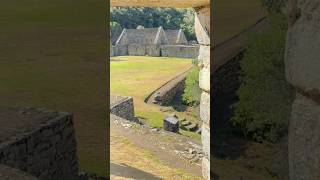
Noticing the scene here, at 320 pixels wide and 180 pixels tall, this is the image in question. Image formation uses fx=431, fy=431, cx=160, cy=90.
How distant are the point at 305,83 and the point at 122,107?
12386 mm

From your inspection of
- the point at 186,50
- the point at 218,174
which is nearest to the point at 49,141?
the point at 218,174

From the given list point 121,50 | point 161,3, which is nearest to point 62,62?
point 161,3

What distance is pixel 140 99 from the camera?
20.6m

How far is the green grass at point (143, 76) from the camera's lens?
19.0m

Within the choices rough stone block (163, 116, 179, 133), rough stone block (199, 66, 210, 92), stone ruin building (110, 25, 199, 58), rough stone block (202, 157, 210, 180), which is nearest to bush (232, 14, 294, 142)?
rough stone block (199, 66, 210, 92)

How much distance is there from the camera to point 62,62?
4734 millimetres

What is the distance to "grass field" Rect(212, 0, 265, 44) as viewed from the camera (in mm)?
5014

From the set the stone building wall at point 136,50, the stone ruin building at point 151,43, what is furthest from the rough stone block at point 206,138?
the stone building wall at point 136,50

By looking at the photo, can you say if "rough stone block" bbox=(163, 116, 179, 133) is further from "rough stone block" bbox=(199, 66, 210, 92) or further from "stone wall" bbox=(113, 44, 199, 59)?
"stone wall" bbox=(113, 44, 199, 59)

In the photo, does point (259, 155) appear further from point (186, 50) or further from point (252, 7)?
point (186, 50)

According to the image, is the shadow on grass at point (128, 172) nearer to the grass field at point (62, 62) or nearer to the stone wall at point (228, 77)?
the grass field at point (62, 62)

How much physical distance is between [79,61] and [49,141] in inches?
40.7

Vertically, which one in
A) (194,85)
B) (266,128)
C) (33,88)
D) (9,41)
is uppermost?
(9,41)

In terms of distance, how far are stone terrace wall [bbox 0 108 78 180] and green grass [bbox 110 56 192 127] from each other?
11.8 meters
